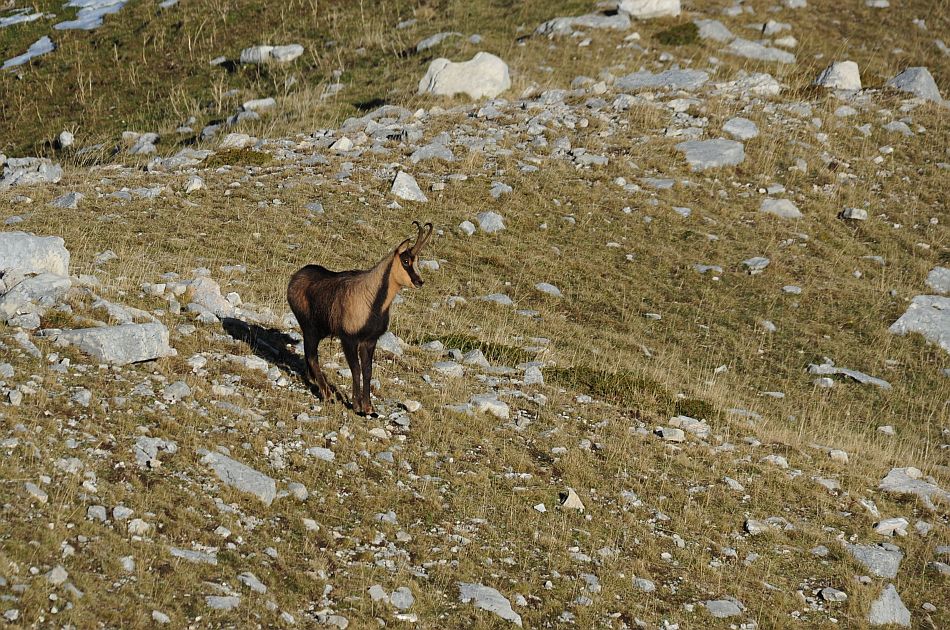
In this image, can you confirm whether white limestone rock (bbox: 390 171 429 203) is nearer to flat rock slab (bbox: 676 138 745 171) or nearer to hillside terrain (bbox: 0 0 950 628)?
hillside terrain (bbox: 0 0 950 628)

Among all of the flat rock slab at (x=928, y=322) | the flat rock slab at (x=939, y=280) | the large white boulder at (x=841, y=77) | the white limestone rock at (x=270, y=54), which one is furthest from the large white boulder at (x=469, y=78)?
the flat rock slab at (x=928, y=322)

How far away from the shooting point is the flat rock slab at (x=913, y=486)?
43.5 ft

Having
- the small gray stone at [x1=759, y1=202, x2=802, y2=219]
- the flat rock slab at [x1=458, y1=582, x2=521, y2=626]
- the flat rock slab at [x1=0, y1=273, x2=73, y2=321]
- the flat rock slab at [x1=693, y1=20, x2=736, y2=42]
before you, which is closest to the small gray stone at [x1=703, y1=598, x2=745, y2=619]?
the flat rock slab at [x1=458, y1=582, x2=521, y2=626]

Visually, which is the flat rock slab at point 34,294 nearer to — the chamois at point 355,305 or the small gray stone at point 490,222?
the chamois at point 355,305

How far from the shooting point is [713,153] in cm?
2747

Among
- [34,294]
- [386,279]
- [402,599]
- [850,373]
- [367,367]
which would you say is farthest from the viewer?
[850,373]

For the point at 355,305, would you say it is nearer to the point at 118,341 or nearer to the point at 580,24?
the point at 118,341

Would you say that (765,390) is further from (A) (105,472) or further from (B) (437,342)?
(A) (105,472)

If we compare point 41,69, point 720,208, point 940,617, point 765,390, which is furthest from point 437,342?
point 41,69

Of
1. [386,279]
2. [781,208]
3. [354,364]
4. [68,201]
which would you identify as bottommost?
[781,208]

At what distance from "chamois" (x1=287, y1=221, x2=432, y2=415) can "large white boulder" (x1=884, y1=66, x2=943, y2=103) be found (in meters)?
27.8

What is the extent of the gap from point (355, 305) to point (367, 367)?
0.90m

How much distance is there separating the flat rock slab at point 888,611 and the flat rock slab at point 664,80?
23792 mm

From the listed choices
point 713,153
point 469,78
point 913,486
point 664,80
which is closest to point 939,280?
point 713,153
